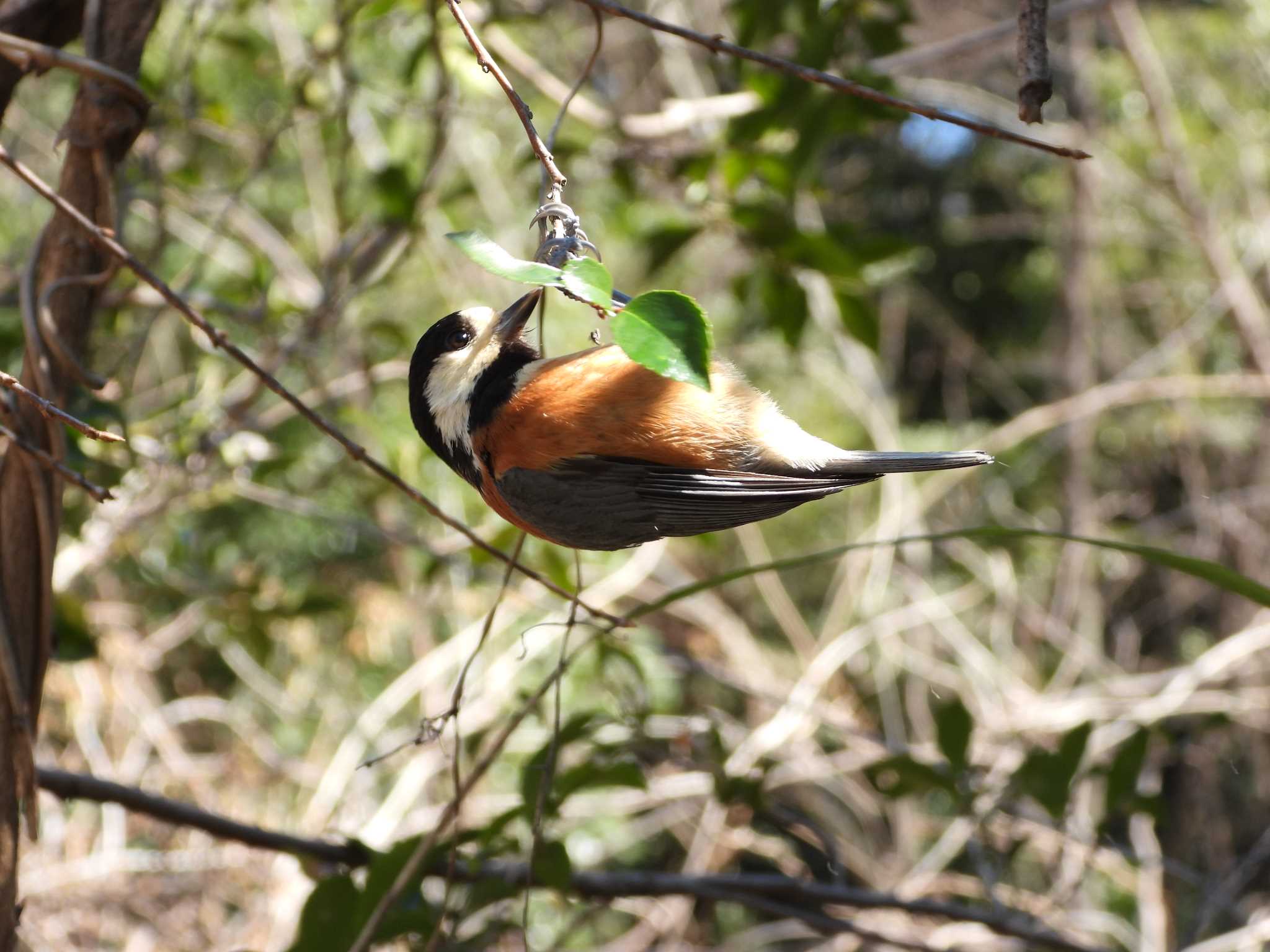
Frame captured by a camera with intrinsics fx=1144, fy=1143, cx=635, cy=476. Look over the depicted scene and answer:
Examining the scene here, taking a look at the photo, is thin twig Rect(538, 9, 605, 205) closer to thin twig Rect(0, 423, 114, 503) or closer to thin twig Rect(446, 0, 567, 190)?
thin twig Rect(446, 0, 567, 190)

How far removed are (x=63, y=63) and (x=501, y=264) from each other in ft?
2.84

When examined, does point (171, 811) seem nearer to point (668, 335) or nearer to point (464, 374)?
point (464, 374)

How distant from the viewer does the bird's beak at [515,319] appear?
1602 millimetres

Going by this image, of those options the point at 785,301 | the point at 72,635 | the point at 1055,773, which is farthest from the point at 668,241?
the point at 72,635

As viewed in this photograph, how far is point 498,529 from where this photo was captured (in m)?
2.86

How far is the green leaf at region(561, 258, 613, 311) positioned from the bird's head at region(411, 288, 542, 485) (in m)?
0.71

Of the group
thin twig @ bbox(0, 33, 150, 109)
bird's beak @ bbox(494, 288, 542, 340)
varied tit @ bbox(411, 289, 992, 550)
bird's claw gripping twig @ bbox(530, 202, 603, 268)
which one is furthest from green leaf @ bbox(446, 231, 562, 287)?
thin twig @ bbox(0, 33, 150, 109)

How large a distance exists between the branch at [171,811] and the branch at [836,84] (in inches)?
51.8

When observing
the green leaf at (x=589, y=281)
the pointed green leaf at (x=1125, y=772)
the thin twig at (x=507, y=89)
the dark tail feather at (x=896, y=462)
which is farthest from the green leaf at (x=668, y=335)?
the pointed green leaf at (x=1125, y=772)

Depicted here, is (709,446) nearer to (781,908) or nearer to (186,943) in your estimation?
(781,908)

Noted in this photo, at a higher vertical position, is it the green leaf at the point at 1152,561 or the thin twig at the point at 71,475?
the thin twig at the point at 71,475

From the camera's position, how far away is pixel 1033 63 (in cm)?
94

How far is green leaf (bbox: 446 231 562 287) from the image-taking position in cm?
84

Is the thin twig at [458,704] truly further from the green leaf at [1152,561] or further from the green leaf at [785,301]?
the green leaf at [785,301]
